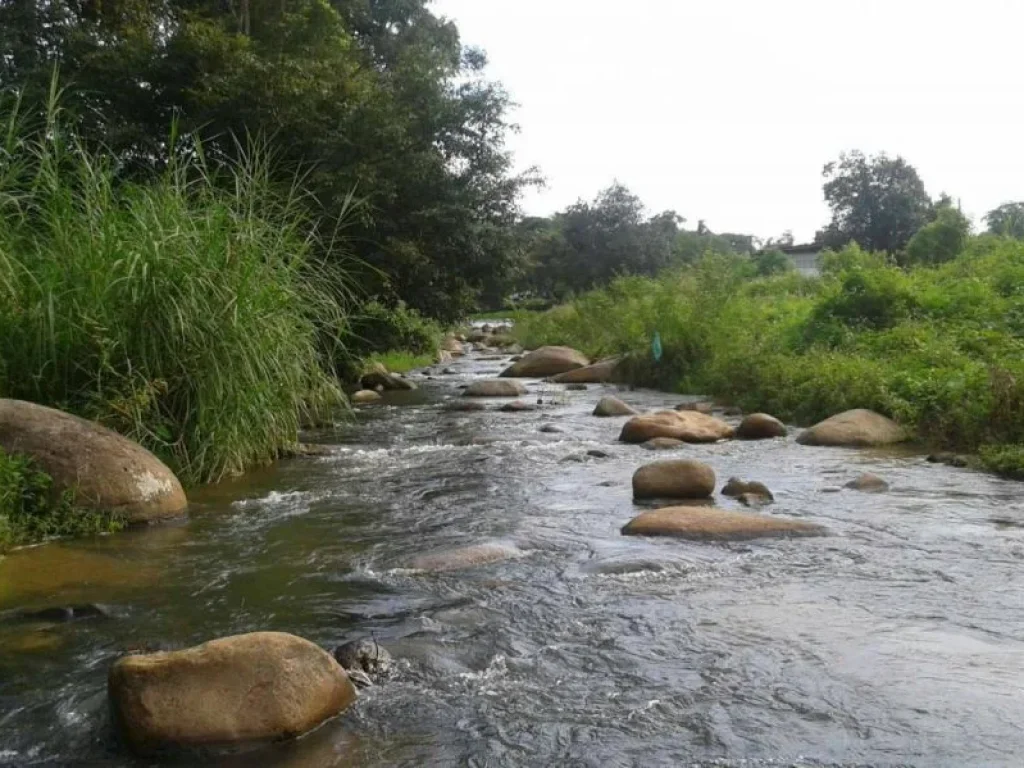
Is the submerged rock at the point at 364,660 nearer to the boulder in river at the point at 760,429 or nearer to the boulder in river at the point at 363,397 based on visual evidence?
the boulder in river at the point at 760,429

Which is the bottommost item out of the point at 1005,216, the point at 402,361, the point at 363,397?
the point at 363,397

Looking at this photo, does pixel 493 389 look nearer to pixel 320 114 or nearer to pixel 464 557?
pixel 320 114

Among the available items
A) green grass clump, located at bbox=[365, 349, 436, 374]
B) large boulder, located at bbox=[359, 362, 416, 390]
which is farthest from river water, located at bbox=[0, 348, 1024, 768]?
green grass clump, located at bbox=[365, 349, 436, 374]

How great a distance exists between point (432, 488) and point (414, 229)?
24.7 ft

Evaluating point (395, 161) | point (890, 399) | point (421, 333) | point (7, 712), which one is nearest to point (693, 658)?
point (7, 712)

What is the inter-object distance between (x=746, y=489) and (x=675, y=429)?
396 centimetres

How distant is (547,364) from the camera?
24562 mm

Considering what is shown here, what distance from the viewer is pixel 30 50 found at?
52.4ft

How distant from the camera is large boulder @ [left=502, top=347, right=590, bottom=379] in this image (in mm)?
24422

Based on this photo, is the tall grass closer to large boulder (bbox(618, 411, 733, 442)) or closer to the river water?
the river water

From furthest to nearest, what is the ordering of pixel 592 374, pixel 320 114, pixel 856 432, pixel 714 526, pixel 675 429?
pixel 592 374
pixel 320 114
pixel 675 429
pixel 856 432
pixel 714 526

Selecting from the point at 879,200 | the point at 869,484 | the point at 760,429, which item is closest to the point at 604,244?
the point at 879,200

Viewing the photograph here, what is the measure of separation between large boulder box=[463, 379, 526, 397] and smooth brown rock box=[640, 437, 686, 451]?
7309 mm

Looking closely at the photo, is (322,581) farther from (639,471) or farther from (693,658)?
(639,471)
